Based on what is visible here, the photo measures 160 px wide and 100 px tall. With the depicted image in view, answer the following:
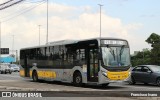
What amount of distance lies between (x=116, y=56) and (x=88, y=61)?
184 cm

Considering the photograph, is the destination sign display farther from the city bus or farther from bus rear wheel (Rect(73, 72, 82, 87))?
bus rear wheel (Rect(73, 72, 82, 87))

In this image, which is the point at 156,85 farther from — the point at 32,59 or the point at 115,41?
the point at 32,59

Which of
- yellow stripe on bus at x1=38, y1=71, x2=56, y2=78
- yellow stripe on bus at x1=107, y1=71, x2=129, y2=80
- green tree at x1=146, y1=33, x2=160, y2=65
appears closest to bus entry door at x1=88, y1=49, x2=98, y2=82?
yellow stripe on bus at x1=107, y1=71, x2=129, y2=80

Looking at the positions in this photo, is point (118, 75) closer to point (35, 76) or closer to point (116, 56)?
point (116, 56)

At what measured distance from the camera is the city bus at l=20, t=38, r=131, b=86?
23062 millimetres

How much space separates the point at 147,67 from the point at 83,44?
4999 millimetres

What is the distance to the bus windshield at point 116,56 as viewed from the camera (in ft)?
75.8

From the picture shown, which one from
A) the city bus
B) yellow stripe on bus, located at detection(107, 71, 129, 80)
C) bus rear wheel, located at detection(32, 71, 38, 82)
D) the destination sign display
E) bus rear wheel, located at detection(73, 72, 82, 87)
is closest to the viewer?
yellow stripe on bus, located at detection(107, 71, 129, 80)

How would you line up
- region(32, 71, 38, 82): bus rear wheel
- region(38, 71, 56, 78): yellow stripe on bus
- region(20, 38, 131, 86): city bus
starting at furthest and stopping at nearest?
region(32, 71, 38, 82): bus rear wheel → region(38, 71, 56, 78): yellow stripe on bus → region(20, 38, 131, 86): city bus

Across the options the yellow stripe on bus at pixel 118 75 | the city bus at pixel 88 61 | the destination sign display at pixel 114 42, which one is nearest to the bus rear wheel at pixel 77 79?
the city bus at pixel 88 61

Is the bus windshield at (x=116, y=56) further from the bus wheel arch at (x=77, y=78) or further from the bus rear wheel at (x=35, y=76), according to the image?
the bus rear wheel at (x=35, y=76)

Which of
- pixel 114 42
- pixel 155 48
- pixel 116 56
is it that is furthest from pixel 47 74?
pixel 155 48

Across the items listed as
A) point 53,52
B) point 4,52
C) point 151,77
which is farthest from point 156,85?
point 4,52

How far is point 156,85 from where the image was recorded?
26.0 metres
